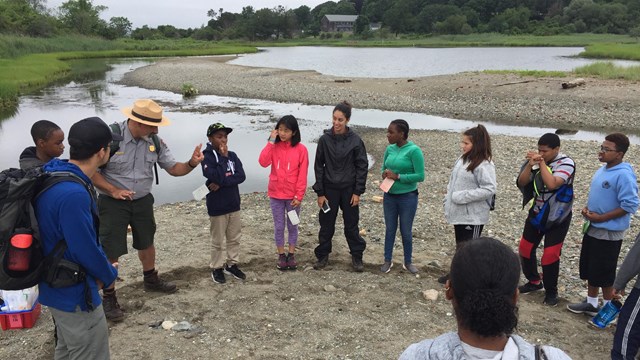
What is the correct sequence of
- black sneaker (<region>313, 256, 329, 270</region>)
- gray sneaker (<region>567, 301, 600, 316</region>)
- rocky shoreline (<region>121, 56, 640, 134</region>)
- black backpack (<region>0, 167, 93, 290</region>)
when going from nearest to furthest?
black backpack (<region>0, 167, 93, 290</region>) → gray sneaker (<region>567, 301, 600, 316</region>) → black sneaker (<region>313, 256, 329, 270</region>) → rocky shoreline (<region>121, 56, 640, 134</region>)

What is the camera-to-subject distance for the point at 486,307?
1.71m

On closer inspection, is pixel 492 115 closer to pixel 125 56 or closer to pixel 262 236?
pixel 262 236

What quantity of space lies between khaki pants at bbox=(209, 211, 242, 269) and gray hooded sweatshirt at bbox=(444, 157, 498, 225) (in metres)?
2.79

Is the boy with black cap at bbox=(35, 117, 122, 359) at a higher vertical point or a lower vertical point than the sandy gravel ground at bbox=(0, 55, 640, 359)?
higher

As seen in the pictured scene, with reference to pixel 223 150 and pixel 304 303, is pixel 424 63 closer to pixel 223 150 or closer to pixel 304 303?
pixel 223 150

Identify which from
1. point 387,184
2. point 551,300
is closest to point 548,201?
point 551,300

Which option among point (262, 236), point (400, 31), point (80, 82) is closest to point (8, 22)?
point (80, 82)

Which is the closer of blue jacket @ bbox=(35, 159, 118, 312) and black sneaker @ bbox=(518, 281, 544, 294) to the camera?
blue jacket @ bbox=(35, 159, 118, 312)

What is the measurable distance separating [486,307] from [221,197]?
4.44 meters

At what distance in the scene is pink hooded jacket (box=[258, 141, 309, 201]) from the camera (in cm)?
611

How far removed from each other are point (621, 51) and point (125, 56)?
6936 cm

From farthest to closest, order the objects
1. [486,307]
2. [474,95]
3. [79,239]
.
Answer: [474,95] < [79,239] < [486,307]

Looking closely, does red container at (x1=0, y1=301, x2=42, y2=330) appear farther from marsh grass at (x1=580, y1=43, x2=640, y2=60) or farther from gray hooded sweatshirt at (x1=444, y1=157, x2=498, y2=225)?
marsh grass at (x1=580, y1=43, x2=640, y2=60)

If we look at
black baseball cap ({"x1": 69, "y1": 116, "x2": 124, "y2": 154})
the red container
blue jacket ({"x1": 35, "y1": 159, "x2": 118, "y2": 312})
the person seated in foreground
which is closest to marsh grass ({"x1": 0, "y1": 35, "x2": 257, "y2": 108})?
the red container
